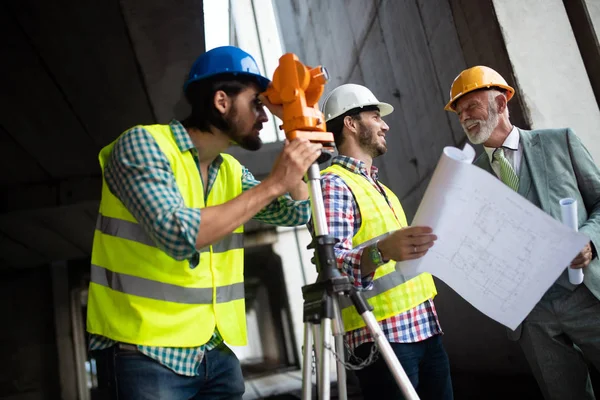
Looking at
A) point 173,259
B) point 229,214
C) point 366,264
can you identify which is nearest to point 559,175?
point 366,264

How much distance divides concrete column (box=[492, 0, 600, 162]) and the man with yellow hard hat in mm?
718

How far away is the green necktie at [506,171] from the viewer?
2582mm

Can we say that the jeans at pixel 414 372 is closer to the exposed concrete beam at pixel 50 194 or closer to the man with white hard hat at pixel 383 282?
the man with white hard hat at pixel 383 282

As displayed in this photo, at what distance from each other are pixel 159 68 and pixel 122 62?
0.44 m

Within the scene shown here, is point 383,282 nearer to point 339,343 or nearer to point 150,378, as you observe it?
point 339,343

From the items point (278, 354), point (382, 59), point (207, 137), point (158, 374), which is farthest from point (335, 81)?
point (278, 354)

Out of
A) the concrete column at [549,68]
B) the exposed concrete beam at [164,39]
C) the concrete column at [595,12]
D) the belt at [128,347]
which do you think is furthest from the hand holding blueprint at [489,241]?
the exposed concrete beam at [164,39]

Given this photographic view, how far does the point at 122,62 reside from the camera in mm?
6410

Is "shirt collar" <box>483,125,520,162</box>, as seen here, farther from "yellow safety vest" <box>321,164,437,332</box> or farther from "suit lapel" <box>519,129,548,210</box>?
"yellow safety vest" <box>321,164,437,332</box>

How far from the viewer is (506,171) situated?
2617 millimetres

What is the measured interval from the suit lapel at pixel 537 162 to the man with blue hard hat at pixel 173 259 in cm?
132

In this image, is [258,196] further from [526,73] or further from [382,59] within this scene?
[382,59]

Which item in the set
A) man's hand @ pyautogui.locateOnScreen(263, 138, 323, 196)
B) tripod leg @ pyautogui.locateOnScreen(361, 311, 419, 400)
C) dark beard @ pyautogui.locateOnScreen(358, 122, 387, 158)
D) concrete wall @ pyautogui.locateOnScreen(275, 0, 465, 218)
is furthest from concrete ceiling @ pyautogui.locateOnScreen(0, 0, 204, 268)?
tripod leg @ pyautogui.locateOnScreen(361, 311, 419, 400)

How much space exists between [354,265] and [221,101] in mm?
755
